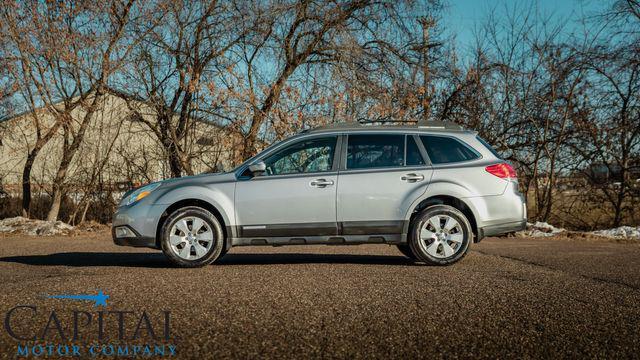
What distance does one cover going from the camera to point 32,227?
1484cm

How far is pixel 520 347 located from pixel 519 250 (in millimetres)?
6675

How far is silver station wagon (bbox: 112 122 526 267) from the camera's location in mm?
7566

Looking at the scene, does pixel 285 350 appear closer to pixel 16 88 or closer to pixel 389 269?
pixel 389 269

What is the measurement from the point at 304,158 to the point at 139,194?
2.12 m

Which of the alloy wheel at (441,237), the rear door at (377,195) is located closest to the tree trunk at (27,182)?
the rear door at (377,195)

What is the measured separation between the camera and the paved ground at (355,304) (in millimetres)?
3795

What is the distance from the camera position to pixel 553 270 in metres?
7.26

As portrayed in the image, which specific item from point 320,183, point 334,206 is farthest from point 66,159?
point 334,206

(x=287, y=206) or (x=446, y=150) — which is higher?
(x=446, y=150)

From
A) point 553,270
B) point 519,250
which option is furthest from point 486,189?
point 519,250

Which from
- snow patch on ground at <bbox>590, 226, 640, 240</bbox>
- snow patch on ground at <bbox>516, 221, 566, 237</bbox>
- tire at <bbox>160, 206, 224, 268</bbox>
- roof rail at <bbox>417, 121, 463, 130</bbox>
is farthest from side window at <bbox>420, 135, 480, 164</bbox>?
snow patch on ground at <bbox>590, 226, 640, 240</bbox>

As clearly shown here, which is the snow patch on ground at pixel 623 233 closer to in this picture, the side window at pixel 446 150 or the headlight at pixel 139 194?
the side window at pixel 446 150

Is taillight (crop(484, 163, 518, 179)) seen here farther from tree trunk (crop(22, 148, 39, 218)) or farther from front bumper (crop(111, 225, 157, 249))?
tree trunk (crop(22, 148, 39, 218))

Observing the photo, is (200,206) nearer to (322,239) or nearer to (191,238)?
(191,238)
